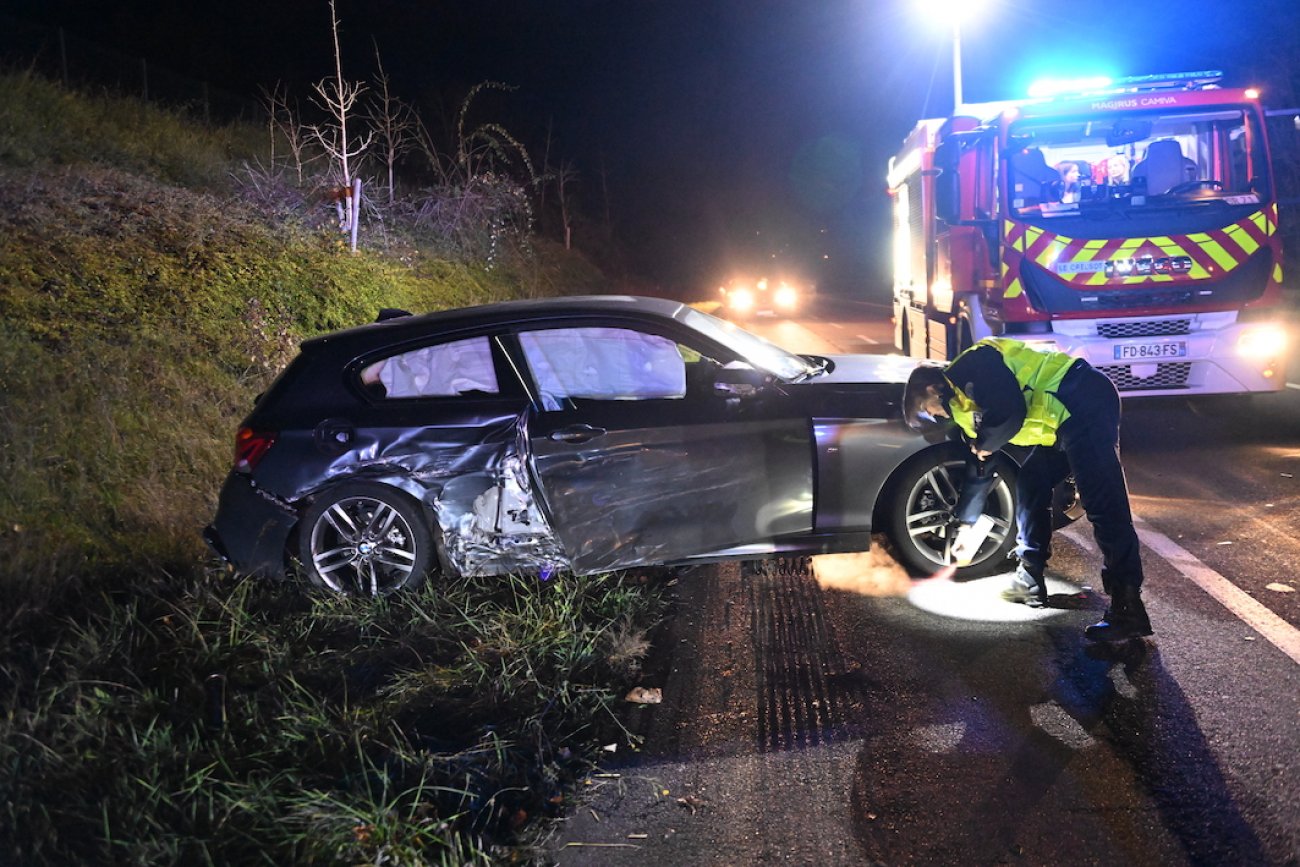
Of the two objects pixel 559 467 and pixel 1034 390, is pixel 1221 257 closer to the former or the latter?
pixel 1034 390

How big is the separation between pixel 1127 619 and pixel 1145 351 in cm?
475

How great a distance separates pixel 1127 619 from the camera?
4.46 m

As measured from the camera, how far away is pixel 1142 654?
4.34 meters

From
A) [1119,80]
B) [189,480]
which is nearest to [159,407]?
[189,480]

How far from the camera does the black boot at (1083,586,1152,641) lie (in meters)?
4.45

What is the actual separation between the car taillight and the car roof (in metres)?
0.50

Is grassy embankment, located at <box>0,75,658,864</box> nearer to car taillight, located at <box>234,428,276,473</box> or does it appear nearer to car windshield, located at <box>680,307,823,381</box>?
car taillight, located at <box>234,428,276,473</box>

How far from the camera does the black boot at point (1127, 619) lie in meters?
4.45

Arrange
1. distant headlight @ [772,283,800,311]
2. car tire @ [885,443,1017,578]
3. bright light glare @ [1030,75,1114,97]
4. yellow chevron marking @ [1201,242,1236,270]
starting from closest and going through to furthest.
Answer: car tire @ [885,443,1017,578]
yellow chevron marking @ [1201,242,1236,270]
bright light glare @ [1030,75,1114,97]
distant headlight @ [772,283,800,311]

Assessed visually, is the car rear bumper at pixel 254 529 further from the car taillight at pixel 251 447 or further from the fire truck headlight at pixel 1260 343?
the fire truck headlight at pixel 1260 343

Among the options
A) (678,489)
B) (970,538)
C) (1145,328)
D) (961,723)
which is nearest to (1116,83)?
(1145,328)

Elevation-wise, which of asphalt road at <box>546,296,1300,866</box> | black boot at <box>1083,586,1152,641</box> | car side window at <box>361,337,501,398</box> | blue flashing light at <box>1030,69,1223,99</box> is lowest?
asphalt road at <box>546,296,1300,866</box>

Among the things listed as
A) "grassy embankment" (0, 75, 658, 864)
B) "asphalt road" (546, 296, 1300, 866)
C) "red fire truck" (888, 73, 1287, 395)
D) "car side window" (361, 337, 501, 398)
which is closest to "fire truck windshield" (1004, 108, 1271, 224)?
"red fire truck" (888, 73, 1287, 395)

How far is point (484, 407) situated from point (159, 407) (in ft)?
13.4
